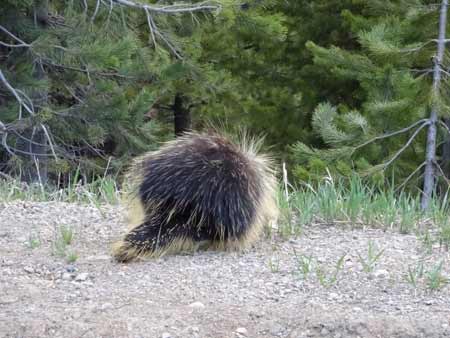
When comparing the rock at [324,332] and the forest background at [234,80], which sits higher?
the forest background at [234,80]

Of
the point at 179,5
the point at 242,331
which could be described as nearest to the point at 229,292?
the point at 242,331

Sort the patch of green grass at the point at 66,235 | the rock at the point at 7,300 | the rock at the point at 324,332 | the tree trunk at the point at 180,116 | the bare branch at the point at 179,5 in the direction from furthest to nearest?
the tree trunk at the point at 180,116, the bare branch at the point at 179,5, the patch of green grass at the point at 66,235, the rock at the point at 7,300, the rock at the point at 324,332

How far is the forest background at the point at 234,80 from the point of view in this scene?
8664mm

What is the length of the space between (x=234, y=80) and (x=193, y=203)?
908cm

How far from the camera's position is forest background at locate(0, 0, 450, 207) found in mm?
8664

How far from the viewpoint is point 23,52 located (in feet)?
36.0

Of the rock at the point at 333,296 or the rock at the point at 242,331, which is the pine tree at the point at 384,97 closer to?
the rock at the point at 333,296

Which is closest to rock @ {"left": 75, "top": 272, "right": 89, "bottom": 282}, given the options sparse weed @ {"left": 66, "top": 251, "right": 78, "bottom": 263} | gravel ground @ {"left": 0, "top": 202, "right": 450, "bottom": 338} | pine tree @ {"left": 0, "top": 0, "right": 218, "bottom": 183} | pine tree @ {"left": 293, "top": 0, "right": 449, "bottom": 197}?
gravel ground @ {"left": 0, "top": 202, "right": 450, "bottom": 338}

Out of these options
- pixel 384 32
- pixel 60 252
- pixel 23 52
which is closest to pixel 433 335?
pixel 60 252

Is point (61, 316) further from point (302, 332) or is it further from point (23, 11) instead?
point (23, 11)

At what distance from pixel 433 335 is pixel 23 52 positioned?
8.85 meters

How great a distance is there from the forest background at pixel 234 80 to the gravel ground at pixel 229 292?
3.00 metres

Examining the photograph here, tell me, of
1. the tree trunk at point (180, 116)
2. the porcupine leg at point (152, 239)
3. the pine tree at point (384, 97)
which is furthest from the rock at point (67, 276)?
the tree trunk at point (180, 116)

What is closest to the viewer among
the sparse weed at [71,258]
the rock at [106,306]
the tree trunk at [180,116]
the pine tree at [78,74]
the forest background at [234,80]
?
the rock at [106,306]
